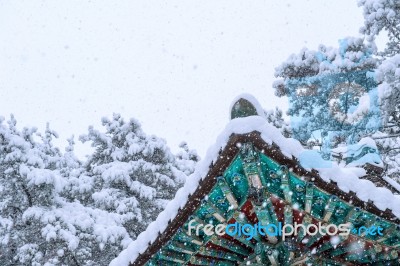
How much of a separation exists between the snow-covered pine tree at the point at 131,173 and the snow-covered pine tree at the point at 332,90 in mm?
5380

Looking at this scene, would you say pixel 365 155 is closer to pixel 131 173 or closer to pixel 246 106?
pixel 246 106

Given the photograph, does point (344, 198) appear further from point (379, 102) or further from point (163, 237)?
point (379, 102)

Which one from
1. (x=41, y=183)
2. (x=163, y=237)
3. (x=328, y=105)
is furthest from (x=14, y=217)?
(x=328, y=105)

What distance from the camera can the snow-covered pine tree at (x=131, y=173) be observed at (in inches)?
559

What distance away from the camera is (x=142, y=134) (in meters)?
15.9

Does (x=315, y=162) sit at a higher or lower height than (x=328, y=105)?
lower

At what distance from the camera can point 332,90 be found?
1338 cm

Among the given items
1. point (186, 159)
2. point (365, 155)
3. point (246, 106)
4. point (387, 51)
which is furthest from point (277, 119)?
point (246, 106)

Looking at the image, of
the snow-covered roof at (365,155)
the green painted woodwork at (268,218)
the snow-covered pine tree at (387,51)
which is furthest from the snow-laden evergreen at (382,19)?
the green painted woodwork at (268,218)

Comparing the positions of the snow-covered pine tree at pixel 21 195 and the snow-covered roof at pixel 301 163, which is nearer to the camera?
the snow-covered roof at pixel 301 163

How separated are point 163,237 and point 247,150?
1453 millimetres

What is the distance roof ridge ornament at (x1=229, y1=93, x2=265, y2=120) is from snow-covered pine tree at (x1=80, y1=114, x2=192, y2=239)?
1060cm

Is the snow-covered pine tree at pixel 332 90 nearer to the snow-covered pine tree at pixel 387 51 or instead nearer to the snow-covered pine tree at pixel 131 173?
the snow-covered pine tree at pixel 387 51

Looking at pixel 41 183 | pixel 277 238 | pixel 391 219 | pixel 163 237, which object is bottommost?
pixel 163 237
